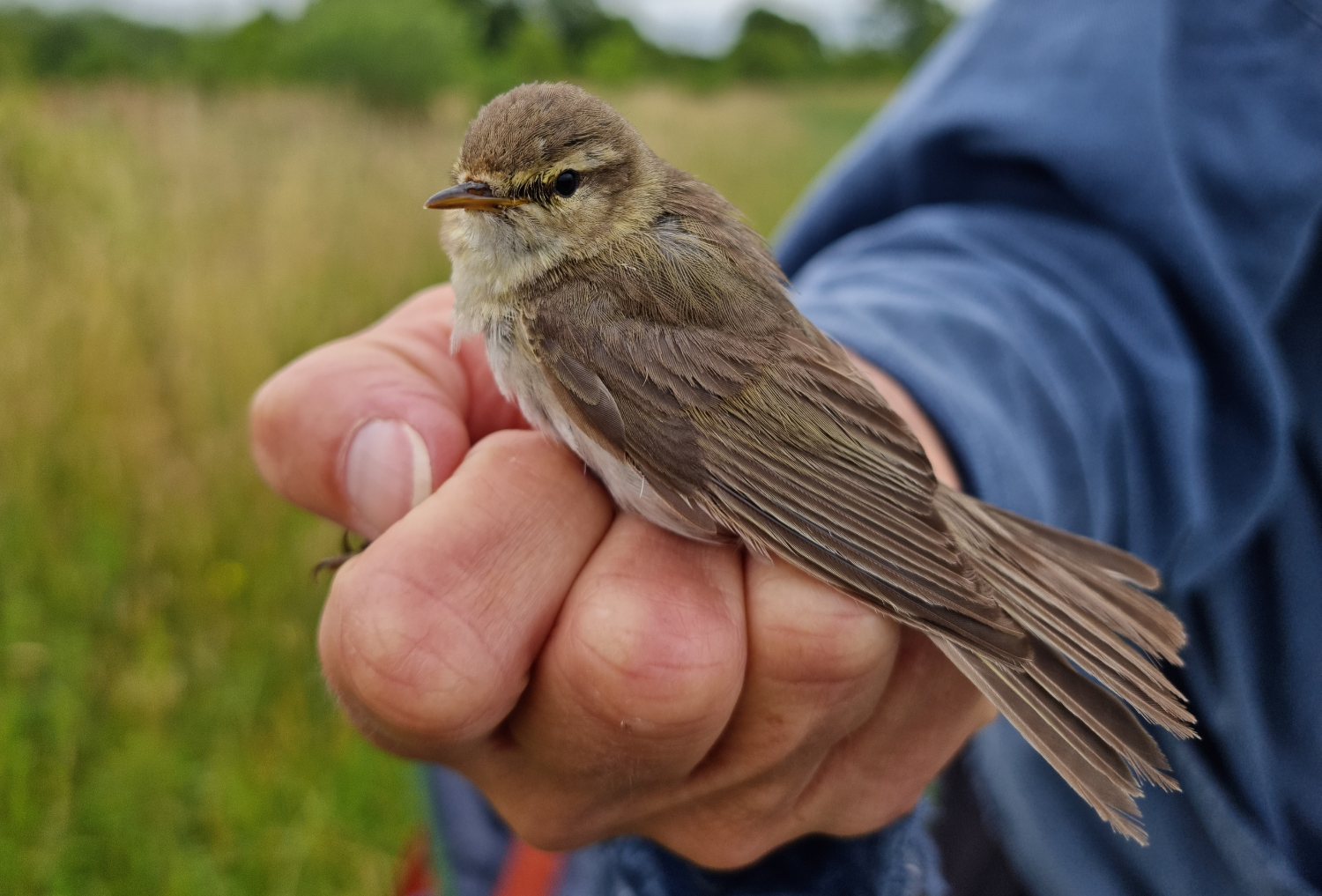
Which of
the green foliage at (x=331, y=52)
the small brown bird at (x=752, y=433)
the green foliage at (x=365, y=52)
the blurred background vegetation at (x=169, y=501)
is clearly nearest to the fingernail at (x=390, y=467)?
the small brown bird at (x=752, y=433)

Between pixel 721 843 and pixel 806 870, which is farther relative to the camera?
pixel 806 870

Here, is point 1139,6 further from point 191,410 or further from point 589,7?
point 589,7

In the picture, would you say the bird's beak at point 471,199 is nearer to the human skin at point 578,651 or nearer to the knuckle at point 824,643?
the human skin at point 578,651

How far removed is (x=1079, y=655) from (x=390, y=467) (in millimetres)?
1088

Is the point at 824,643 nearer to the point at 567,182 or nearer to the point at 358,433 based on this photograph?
the point at 358,433

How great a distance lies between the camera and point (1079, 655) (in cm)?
128

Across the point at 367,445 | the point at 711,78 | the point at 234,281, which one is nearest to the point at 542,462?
the point at 367,445

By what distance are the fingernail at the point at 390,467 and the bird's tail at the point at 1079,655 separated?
32.0 inches

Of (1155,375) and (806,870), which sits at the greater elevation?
(1155,375)

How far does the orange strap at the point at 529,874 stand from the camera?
5.80 ft

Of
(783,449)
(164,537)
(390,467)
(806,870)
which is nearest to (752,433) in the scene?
(783,449)

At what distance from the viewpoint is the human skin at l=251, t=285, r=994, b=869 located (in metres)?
1.04

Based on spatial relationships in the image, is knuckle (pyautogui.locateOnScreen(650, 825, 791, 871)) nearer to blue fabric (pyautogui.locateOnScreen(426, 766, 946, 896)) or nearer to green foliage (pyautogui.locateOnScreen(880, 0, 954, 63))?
blue fabric (pyautogui.locateOnScreen(426, 766, 946, 896))

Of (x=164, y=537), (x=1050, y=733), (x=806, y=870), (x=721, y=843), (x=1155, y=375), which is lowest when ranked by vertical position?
(x=164, y=537)
